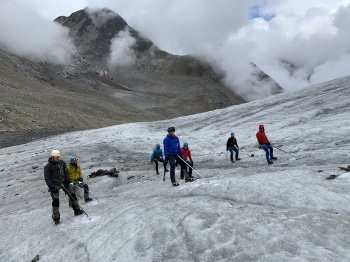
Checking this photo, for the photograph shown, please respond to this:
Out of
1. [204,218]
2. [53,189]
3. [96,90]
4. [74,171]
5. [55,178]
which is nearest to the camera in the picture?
[204,218]

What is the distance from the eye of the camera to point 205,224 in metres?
7.66

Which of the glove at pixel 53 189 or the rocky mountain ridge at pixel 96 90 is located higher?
the rocky mountain ridge at pixel 96 90

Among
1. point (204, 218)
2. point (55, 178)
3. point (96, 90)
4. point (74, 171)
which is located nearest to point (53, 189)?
point (55, 178)

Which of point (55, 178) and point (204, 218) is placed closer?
point (204, 218)

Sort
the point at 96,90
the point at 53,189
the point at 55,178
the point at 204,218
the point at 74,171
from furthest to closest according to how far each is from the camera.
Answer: the point at 96,90, the point at 74,171, the point at 55,178, the point at 53,189, the point at 204,218

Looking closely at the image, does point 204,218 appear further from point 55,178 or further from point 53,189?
point 55,178

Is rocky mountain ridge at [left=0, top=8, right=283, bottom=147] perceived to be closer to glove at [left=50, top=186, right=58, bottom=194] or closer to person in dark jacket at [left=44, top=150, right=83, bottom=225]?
person in dark jacket at [left=44, top=150, right=83, bottom=225]

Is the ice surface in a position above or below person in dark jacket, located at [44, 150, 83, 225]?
below

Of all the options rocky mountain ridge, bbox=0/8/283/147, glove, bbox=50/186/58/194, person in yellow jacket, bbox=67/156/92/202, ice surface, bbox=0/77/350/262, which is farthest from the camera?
rocky mountain ridge, bbox=0/8/283/147

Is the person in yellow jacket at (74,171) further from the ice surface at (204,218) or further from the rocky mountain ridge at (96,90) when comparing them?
the rocky mountain ridge at (96,90)

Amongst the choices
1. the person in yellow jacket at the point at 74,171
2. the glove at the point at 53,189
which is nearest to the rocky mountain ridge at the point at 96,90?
the person in yellow jacket at the point at 74,171

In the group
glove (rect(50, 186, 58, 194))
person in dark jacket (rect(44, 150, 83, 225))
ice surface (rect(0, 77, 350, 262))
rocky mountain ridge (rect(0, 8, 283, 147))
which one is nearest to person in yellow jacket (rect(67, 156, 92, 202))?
ice surface (rect(0, 77, 350, 262))

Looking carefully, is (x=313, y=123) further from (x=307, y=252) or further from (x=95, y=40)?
(x=95, y=40)

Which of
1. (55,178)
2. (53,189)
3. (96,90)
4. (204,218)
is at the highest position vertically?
(96,90)
